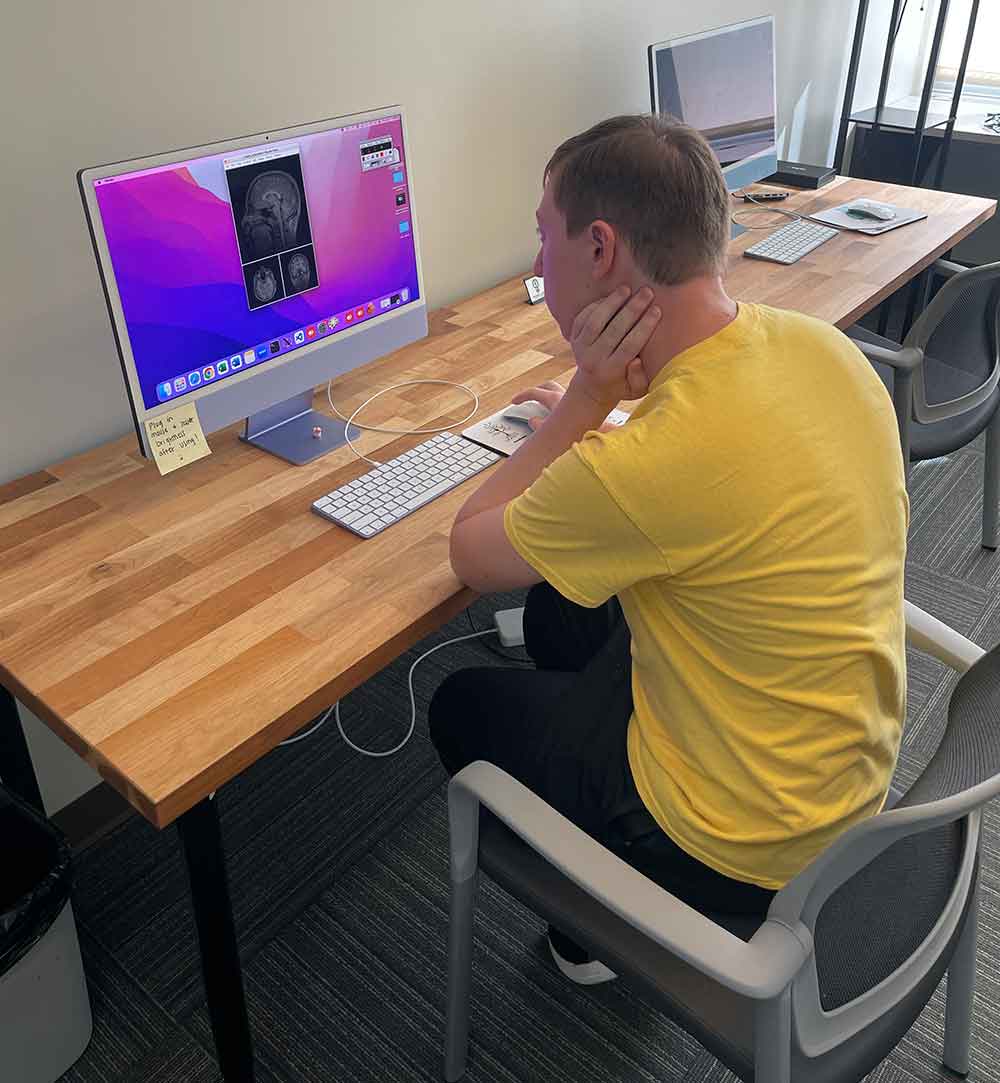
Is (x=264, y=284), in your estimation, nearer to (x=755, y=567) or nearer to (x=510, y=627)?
(x=755, y=567)

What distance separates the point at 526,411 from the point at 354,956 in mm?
977

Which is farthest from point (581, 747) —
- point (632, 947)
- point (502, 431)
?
point (502, 431)

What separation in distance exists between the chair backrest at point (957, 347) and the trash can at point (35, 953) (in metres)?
1.88

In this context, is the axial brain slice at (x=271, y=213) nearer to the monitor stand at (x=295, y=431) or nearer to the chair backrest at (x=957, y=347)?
the monitor stand at (x=295, y=431)

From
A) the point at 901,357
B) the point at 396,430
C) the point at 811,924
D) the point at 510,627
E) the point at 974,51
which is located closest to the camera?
the point at 811,924

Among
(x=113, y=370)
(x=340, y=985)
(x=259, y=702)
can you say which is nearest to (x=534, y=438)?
(x=259, y=702)

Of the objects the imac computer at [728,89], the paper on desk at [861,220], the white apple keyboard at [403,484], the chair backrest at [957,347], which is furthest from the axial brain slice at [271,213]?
the paper on desk at [861,220]

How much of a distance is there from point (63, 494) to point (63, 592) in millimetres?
276

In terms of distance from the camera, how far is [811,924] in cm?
96

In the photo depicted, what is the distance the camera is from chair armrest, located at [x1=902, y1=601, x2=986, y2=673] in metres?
1.26

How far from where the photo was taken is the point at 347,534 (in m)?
1.47

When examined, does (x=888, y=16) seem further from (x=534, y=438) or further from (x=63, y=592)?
(x=63, y=592)

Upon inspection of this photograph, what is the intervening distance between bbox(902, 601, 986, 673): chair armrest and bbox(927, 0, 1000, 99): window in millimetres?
3534

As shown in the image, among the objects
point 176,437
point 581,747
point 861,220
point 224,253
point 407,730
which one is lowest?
point 407,730
